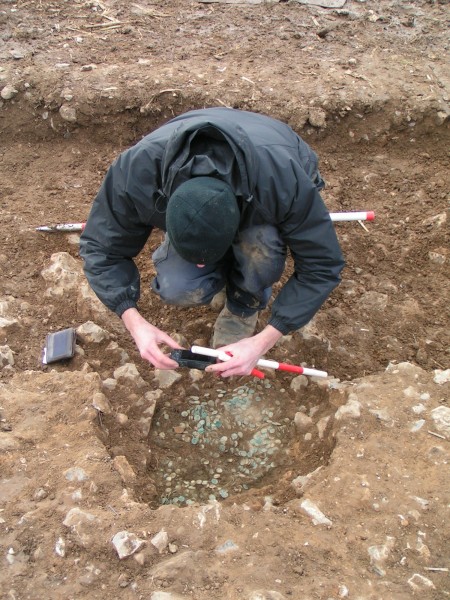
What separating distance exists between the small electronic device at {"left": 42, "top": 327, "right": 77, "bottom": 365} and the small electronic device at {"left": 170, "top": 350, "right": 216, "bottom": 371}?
604mm

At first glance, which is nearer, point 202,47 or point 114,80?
point 114,80

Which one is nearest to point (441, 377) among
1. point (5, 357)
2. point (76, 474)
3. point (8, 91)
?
point (76, 474)

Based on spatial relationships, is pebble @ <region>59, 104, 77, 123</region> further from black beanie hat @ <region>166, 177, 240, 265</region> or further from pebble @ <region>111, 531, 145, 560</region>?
pebble @ <region>111, 531, 145, 560</region>

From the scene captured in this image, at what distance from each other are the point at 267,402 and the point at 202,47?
10.1 feet

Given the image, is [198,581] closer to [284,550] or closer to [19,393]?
[284,550]

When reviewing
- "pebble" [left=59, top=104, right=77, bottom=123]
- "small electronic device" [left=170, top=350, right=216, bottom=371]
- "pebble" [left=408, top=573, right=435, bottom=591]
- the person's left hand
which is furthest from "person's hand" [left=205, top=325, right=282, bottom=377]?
"pebble" [left=59, top=104, right=77, bottom=123]

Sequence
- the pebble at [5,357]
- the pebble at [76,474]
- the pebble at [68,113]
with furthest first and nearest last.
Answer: the pebble at [68,113] < the pebble at [5,357] < the pebble at [76,474]

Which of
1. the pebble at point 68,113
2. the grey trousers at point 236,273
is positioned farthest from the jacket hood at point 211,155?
the pebble at point 68,113

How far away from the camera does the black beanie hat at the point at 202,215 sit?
182 cm

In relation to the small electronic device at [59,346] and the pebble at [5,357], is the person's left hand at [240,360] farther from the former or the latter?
the pebble at [5,357]

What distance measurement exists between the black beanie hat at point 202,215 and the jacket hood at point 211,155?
0.06m

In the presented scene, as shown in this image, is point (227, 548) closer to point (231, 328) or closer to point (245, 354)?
point (245, 354)

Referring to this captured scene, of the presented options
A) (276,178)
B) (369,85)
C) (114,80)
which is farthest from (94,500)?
(369,85)

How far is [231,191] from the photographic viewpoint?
192 cm
